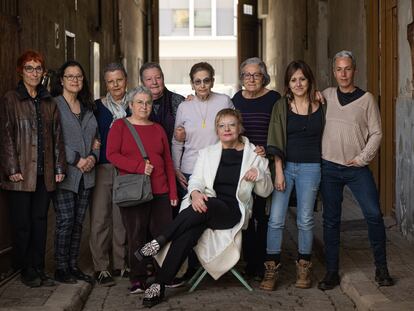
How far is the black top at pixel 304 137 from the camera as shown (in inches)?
262

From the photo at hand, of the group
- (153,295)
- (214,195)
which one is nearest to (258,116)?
(214,195)

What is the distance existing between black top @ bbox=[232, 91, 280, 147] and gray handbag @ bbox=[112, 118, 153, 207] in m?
→ 0.90

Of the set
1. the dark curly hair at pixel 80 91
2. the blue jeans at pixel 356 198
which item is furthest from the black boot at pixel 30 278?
the blue jeans at pixel 356 198

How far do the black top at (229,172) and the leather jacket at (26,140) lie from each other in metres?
1.26

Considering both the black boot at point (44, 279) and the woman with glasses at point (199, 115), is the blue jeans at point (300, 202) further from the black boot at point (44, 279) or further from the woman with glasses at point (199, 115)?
the black boot at point (44, 279)

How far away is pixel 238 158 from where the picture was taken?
22.3ft

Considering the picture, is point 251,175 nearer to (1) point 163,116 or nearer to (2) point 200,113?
(2) point 200,113

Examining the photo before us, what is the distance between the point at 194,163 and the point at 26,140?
4.58ft

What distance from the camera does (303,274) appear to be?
7000 mm

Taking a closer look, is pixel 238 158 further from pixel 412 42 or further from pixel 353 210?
pixel 353 210

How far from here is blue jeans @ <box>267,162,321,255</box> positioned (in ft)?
22.1

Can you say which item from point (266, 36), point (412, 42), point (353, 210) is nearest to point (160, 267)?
point (412, 42)

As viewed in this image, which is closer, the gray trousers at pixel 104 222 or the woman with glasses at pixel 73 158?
the woman with glasses at pixel 73 158

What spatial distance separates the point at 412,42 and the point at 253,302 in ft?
10.2
